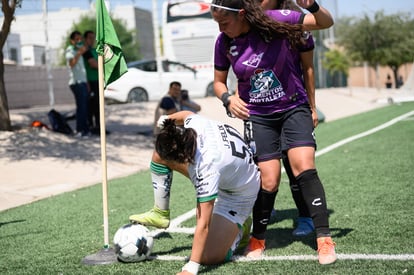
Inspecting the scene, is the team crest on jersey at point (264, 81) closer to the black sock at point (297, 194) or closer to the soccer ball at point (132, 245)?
the black sock at point (297, 194)

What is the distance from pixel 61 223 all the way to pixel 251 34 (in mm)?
3243

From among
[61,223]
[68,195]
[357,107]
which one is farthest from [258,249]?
[357,107]

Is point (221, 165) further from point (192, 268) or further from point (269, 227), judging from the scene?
point (269, 227)

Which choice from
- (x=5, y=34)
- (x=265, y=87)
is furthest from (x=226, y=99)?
(x=5, y=34)

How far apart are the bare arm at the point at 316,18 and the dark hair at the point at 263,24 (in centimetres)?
7

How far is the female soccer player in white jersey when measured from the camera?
4.08 m

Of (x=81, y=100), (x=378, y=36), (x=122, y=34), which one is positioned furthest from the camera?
(x=122, y=34)

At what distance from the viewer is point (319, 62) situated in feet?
167

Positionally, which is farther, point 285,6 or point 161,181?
point 285,6

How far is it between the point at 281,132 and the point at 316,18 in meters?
0.97

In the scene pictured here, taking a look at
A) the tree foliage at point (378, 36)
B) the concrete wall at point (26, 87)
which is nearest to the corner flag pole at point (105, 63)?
the concrete wall at point (26, 87)

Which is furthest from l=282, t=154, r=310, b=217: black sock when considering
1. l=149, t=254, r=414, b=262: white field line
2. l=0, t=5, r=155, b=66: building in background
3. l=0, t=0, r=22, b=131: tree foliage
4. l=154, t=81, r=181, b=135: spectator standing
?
l=0, t=5, r=155, b=66: building in background

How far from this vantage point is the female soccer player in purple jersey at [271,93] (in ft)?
15.1

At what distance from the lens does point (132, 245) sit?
466 cm
